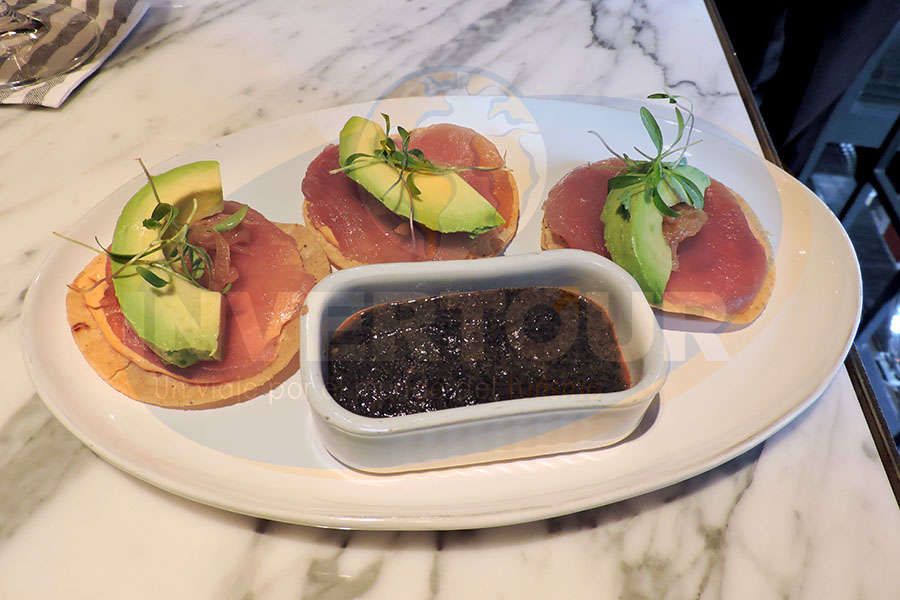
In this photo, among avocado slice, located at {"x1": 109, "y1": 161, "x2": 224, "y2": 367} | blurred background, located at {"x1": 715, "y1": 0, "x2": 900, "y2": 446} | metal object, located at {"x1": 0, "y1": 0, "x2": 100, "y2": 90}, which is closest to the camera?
avocado slice, located at {"x1": 109, "y1": 161, "x2": 224, "y2": 367}

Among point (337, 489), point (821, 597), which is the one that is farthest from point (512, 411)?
point (821, 597)

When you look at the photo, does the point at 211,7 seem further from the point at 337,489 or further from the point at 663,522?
the point at 663,522

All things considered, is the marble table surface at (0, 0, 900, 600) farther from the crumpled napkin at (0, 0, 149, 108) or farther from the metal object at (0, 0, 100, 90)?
the metal object at (0, 0, 100, 90)

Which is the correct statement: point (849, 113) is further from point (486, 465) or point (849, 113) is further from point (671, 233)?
point (486, 465)

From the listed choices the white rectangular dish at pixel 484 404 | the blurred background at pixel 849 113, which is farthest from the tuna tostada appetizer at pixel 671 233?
the blurred background at pixel 849 113

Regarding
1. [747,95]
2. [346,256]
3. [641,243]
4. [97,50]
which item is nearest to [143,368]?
[346,256]

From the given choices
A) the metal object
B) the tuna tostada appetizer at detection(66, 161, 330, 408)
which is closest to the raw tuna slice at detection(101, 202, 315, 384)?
the tuna tostada appetizer at detection(66, 161, 330, 408)
